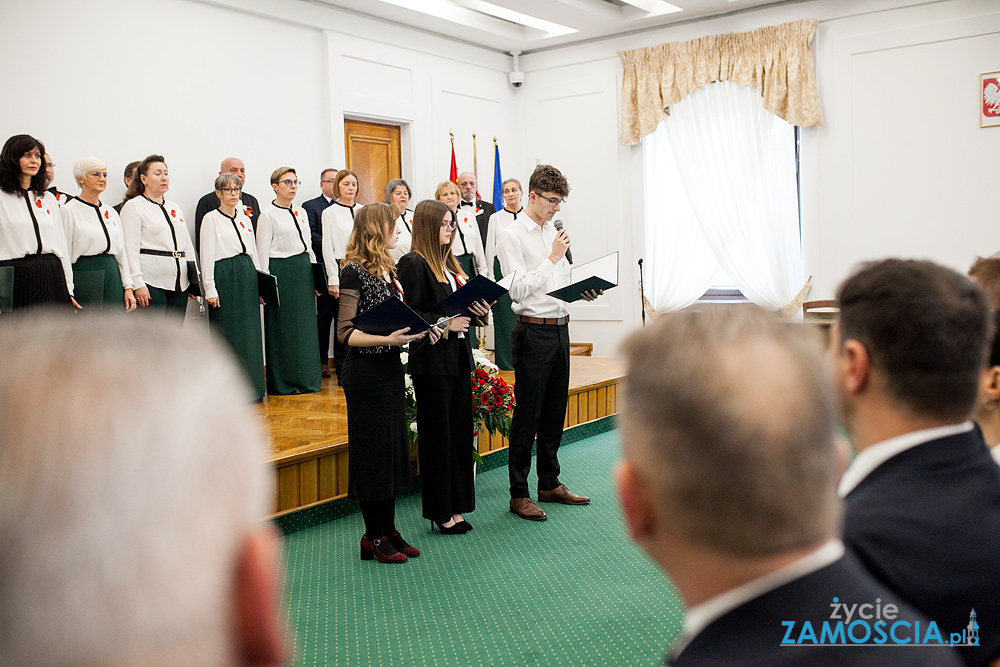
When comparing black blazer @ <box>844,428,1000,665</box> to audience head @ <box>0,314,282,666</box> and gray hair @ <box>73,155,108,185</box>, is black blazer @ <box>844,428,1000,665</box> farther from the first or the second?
gray hair @ <box>73,155,108,185</box>

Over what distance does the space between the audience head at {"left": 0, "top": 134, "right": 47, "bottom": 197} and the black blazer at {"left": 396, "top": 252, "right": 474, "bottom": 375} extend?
2.34 metres

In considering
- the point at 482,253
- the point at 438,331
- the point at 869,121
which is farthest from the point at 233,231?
the point at 869,121

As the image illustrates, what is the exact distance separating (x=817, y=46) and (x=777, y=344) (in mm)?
7678

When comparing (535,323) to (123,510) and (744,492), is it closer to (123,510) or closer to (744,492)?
(744,492)

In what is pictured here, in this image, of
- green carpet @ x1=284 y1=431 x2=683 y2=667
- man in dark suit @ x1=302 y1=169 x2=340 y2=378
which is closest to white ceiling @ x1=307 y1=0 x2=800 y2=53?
man in dark suit @ x1=302 y1=169 x2=340 y2=378

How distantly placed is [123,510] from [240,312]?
5231 mm

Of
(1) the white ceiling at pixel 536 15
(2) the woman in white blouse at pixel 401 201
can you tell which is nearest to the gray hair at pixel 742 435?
(2) the woman in white blouse at pixel 401 201

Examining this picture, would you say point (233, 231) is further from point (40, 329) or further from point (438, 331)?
point (40, 329)

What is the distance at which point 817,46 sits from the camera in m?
7.35

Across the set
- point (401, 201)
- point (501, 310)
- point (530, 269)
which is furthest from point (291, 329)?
point (530, 269)

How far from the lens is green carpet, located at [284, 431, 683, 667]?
8.21 feet

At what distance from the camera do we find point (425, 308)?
341 centimetres

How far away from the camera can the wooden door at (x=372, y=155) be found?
7449 millimetres

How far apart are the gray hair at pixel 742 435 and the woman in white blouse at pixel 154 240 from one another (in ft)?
16.1
